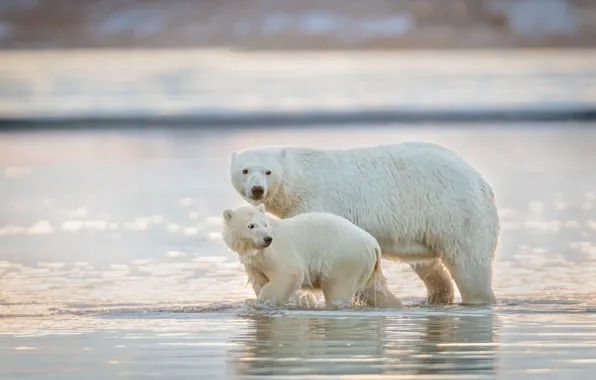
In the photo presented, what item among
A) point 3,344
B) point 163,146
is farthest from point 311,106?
point 3,344

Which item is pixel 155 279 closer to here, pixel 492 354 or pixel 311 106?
pixel 492 354

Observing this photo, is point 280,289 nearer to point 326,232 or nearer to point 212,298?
point 326,232

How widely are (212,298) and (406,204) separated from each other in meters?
1.41

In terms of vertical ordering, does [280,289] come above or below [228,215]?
below

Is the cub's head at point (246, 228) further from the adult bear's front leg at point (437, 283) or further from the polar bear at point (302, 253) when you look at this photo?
the adult bear's front leg at point (437, 283)

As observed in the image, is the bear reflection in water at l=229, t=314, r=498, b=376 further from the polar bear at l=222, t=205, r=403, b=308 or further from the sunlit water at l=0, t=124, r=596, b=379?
the polar bear at l=222, t=205, r=403, b=308

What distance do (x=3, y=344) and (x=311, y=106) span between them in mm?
25938

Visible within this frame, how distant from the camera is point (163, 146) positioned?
27.4m

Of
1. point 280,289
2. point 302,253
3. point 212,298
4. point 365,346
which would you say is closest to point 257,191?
point 302,253

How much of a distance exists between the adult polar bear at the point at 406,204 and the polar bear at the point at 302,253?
42 cm

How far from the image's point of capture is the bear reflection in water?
26.1ft

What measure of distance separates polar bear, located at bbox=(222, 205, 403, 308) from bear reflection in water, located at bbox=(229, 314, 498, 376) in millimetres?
364

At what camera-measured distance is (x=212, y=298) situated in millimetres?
11039

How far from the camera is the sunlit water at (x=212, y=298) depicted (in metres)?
8.16
